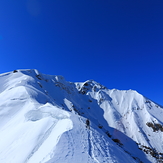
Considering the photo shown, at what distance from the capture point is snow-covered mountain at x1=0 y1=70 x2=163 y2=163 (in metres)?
7.63

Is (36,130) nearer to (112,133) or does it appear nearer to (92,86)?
(112,133)

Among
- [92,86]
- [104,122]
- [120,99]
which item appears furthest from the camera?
[92,86]

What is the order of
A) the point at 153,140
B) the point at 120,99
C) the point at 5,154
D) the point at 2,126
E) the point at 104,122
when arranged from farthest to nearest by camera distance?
the point at 120,99 < the point at 104,122 < the point at 153,140 < the point at 2,126 < the point at 5,154

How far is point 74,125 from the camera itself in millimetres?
10969

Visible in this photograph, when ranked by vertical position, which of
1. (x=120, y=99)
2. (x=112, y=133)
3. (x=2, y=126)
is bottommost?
(x=2, y=126)

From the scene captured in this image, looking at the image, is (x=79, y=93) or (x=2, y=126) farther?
(x=79, y=93)

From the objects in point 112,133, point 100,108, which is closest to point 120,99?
point 100,108

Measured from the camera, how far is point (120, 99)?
72250 mm

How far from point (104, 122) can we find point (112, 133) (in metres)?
8.27

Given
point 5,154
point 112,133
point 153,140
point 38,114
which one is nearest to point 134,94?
point 153,140

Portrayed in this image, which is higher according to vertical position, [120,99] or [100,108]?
[120,99]

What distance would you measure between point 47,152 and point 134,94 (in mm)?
78139

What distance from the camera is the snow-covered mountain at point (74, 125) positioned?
763cm

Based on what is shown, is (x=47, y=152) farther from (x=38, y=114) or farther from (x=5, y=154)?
(x=38, y=114)
